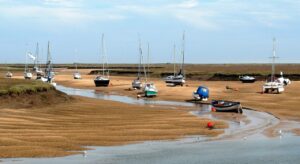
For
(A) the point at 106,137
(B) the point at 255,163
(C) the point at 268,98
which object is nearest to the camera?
(B) the point at 255,163

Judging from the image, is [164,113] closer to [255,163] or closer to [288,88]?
[255,163]

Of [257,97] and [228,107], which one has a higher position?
[228,107]

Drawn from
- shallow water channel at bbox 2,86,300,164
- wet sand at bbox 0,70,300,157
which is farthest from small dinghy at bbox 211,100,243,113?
shallow water channel at bbox 2,86,300,164

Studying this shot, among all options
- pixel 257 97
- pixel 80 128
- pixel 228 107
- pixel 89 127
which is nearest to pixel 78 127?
pixel 80 128

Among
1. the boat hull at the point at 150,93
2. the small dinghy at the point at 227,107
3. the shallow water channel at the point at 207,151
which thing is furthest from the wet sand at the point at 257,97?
the shallow water channel at the point at 207,151

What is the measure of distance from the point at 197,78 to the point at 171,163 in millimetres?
119118

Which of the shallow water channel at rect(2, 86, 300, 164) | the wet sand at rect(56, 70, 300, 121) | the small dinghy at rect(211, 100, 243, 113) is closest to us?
the shallow water channel at rect(2, 86, 300, 164)

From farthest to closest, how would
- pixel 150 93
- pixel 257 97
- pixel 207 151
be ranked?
1. pixel 150 93
2. pixel 257 97
3. pixel 207 151

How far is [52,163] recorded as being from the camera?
95.4 ft

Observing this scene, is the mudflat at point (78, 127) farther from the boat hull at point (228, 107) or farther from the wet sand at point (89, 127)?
the boat hull at point (228, 107)

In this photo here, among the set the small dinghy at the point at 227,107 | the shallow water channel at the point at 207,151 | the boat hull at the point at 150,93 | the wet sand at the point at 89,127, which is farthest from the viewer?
the boat hull at the point at 150,93

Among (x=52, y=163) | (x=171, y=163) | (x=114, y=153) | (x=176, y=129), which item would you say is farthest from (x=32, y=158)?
(x=176, y=129)

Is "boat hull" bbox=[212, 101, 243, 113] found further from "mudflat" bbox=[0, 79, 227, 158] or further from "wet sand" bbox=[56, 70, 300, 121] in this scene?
"mudflat" bbox=[0, 79, 227, 158]

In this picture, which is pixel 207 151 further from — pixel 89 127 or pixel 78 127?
pixel 78 127
